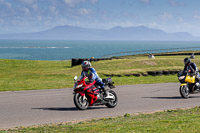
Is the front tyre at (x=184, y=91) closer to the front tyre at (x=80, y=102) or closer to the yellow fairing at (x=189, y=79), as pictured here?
the yellow fairing at (x=189, y=79)

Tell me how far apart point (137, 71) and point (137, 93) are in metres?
12.0

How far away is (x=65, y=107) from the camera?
1252cm

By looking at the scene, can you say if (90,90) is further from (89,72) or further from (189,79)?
(189,79)

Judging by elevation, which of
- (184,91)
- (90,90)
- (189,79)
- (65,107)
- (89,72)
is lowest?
(65,107)

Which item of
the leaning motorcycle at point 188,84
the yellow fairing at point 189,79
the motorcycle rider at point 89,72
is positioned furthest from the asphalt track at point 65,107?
the motorcycle rider at point 89,72

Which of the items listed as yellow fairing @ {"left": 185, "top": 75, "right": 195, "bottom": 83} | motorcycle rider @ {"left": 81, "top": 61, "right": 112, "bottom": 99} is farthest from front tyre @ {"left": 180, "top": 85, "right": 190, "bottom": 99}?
motorcycle rider @ {"left": 81, "top": 61, "right": 112, "bottom": 99}

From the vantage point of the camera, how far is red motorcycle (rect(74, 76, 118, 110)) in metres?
11.5

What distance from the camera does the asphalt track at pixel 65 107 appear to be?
10153 millimetres

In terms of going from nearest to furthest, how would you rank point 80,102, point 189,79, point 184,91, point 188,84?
1. point 80,102
2. point 184,91
3. point 189,79
4. point 188,84

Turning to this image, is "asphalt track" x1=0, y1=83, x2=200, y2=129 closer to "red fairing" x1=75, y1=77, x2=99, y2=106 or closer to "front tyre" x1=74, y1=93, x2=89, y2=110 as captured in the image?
"front tyre" x1=74, y1=93, x2=89, y2=110

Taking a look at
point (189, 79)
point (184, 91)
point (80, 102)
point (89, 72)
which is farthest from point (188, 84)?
point (80, 102)

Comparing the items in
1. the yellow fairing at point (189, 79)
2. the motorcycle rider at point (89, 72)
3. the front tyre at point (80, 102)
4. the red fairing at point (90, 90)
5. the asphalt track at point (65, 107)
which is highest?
the motorcycle rider at point (89, 72)

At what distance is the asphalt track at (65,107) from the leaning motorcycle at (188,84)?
12.7 inches

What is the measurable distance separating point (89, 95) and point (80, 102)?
1.26 ft
